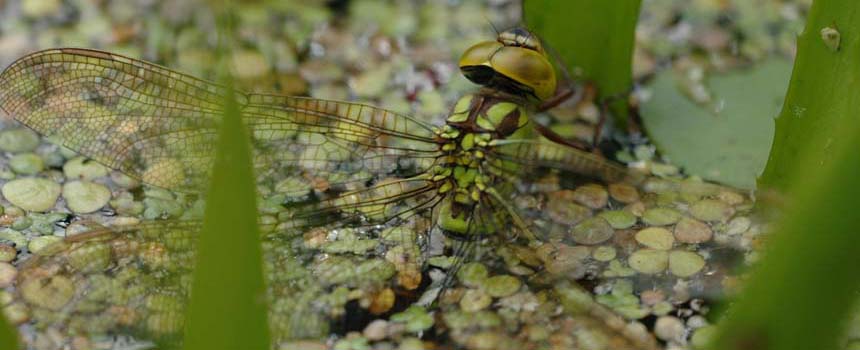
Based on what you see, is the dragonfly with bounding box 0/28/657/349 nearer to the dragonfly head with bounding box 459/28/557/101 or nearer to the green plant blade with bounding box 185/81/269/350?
the dragonfly head with bounding box 459/28/557/101

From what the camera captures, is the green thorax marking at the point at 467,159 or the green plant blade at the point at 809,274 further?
the green thorax marking at the point at 467,159

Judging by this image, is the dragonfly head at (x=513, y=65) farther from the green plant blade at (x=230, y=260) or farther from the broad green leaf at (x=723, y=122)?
the green plant blade at (x=230, y=260)

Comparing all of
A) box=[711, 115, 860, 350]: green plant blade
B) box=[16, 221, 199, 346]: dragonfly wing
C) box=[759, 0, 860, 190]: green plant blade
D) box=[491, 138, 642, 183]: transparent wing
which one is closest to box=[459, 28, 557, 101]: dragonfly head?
box=[491, 138, 642, 183]: transparent wing

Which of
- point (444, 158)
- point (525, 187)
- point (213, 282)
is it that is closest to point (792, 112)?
point (525, 187)

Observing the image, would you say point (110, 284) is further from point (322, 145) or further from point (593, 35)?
point (593, 35)

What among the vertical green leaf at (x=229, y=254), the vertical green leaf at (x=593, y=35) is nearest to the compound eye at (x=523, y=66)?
the vertical green leaf at (x=593, y=35)

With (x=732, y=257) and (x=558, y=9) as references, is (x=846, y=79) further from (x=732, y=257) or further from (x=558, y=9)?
(x=558, y=9)
